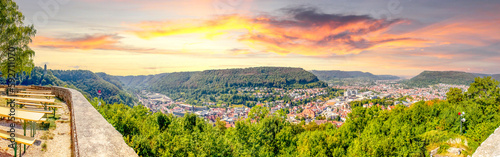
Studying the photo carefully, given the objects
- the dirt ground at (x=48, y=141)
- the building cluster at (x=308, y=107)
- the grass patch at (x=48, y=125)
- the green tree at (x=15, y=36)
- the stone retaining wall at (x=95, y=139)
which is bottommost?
the building cluster at (x=308, y=107)

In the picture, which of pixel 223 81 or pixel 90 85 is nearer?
pixel 90 85

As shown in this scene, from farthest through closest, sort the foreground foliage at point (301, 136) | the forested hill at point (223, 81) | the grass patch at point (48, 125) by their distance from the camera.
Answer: the forested hill at point (223, 81), the foreground foliage at point (301, 136), the grass patch at point (48, 125)

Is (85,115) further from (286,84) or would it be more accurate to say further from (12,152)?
(286,84)

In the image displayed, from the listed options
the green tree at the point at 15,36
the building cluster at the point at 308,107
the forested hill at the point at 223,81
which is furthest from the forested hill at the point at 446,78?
the green tree at the point at 15,36

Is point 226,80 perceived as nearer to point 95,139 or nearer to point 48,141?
point 48,141

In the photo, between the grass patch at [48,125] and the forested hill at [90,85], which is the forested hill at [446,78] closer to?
the grass patch at [48,125]

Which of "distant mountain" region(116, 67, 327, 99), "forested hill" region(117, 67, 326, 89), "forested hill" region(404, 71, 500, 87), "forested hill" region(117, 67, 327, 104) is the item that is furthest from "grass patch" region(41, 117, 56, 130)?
"forested hill" region(117, 67, 326, 89)

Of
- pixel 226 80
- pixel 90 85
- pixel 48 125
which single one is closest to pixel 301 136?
pixel 48 125
